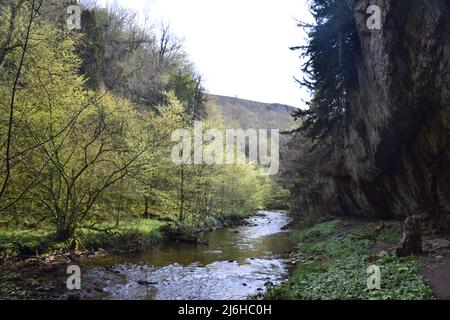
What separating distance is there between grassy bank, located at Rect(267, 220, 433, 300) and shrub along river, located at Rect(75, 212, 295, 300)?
1.62 meters

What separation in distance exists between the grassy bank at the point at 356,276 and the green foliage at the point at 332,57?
7215 mm

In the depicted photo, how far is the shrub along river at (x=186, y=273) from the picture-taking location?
11.8m

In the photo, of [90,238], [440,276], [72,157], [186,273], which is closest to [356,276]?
[440,276]

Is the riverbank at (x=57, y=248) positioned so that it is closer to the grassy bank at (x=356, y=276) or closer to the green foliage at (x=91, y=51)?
the grassy bank at (x=356, y=276)

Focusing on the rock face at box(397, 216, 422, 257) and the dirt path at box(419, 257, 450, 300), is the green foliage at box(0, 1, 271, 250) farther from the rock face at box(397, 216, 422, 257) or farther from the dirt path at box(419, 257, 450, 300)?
the rock face at box(397, 216, 422, 257)

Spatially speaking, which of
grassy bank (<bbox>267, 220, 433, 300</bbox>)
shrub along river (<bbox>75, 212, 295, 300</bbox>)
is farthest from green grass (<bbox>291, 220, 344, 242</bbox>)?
grassy bank (<bbox>267, 220, 433, 300</bbox>)

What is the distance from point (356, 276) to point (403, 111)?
702 centimetres

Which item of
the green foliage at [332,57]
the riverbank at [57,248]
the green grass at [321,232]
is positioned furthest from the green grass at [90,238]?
the green foliage at [332,57]

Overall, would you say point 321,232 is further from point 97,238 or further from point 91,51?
point 91,51

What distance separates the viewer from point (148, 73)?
54.2 metres

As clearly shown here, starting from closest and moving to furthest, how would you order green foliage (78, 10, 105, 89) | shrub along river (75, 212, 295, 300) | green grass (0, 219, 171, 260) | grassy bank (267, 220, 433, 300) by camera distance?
1. grassy bank (267, 220, 433, 300)
2. shrub along river (75, 212, 295, 300)
3. green grass (0, 219, 171, 260)
4. green foliage (78, 10, 105, 89)

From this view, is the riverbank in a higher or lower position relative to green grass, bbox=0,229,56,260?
lower

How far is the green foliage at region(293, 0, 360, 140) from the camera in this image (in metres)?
16.9
